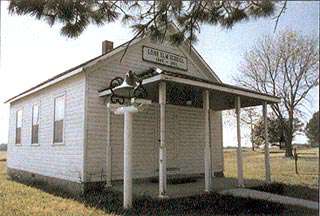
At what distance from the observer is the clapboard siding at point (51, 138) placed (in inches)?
440

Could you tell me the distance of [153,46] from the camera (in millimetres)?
13781

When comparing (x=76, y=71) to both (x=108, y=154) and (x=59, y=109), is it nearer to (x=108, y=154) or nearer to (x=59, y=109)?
(x=59, y=109)

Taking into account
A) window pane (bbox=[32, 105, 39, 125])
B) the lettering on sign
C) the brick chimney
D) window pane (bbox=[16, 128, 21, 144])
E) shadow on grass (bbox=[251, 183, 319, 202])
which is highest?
the brick chimney

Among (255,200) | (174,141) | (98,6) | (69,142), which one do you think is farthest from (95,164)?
(98,6)

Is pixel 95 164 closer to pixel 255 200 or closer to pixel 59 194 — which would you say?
pixel 59 194

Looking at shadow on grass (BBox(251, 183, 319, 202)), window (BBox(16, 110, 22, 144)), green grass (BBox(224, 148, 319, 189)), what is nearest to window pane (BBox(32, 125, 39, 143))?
window (BBox(16, 110, 22, 144))

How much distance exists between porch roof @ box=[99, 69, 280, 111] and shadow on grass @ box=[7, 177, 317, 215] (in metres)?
3.09

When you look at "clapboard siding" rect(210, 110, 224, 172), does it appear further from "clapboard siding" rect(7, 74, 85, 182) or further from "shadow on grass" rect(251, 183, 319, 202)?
"clapboard siding" rect(7, 74, 85, 182)

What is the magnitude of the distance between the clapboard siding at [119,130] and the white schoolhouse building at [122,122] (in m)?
0.03

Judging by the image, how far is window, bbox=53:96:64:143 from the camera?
40.7 ft

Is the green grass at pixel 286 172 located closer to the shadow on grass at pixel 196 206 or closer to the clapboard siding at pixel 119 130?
the clapboard siding at pixel 119 130

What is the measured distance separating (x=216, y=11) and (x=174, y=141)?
26.0 feet

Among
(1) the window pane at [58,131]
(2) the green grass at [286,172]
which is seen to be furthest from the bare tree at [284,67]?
(1) the window pane at [58,131]

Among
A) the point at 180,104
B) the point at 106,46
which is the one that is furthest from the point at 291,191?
the point at 106,46
